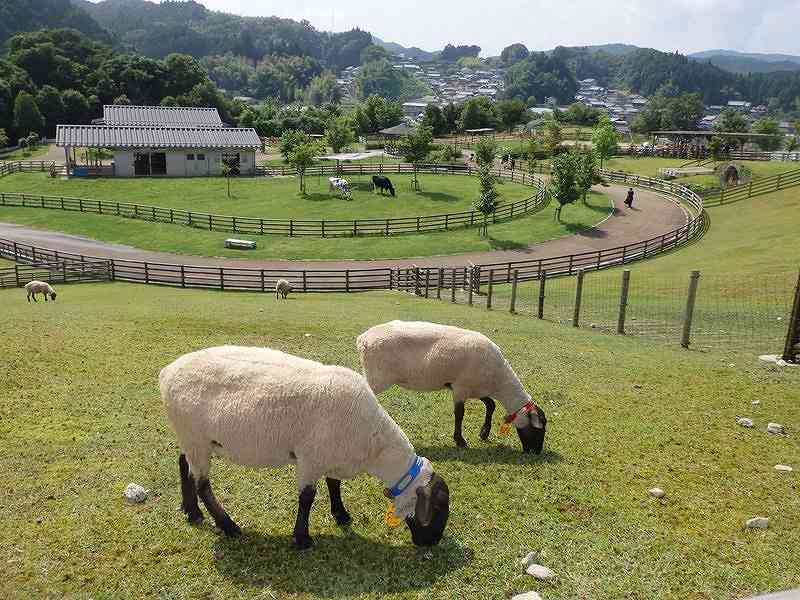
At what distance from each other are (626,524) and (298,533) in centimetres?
377

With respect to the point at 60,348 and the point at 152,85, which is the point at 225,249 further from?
the point at 152,85

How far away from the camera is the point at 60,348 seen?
13.0m

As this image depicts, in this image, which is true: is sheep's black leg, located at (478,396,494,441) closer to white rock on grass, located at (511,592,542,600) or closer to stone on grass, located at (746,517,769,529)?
stone on grass, located at (746,517,769,529)

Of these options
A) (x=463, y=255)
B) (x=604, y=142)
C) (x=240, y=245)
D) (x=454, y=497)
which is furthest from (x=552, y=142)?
(x=454, y=497)

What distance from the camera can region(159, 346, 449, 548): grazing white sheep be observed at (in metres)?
6.60

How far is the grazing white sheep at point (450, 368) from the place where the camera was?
29.9 feet

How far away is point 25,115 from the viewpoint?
293 ft

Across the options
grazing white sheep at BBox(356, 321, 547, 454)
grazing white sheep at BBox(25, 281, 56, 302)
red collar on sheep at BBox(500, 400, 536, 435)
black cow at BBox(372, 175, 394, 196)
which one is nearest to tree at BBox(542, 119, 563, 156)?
black cow at BBox(372, 175, 394, 196)

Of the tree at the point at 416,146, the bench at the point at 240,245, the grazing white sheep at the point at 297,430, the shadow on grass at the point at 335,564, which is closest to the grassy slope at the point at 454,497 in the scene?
the shadow on grass at the point at 335,564

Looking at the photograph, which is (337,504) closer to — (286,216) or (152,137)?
(286,216)

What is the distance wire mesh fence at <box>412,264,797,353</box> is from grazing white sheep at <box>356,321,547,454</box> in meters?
8.20

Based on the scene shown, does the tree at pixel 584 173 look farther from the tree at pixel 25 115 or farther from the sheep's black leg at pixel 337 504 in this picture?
the tree at pixel 25 115

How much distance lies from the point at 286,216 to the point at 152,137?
87.3 ft

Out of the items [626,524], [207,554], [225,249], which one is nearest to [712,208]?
[225,249]
